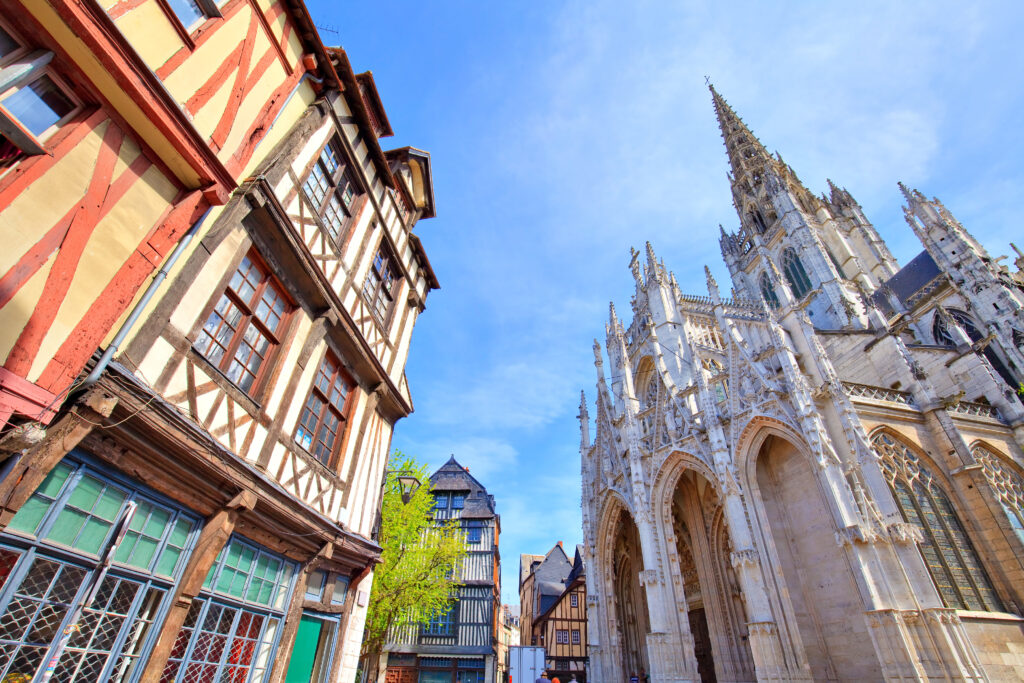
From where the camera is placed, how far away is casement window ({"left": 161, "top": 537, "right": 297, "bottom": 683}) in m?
4.69

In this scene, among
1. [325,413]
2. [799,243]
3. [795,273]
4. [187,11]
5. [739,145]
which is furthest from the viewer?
[739,145]

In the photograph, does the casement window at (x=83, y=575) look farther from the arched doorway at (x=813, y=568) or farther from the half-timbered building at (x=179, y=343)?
the arched doorway at (x=813, y=568)

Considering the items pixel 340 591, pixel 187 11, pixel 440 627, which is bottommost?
pixel 340 591

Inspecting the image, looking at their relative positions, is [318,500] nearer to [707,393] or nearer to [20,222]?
[20,222]

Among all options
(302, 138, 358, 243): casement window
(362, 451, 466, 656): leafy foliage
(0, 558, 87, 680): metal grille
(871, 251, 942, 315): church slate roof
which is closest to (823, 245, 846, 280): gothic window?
(871, 251, 942, 315): church slate roof

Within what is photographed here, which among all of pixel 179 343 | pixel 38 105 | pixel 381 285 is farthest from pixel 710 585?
pixel 38 105

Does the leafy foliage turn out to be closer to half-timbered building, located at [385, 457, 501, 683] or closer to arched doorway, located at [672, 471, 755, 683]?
half-timbered building, located at [385, 457, 501, 683]

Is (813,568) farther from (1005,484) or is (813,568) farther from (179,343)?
(179,343)

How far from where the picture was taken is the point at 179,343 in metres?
4.52

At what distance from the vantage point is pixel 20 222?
3.22m

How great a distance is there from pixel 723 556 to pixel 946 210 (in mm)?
20620

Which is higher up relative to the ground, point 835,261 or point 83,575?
point 835,261

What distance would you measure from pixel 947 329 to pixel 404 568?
77.4ft

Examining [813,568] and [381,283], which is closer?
[381,283]
